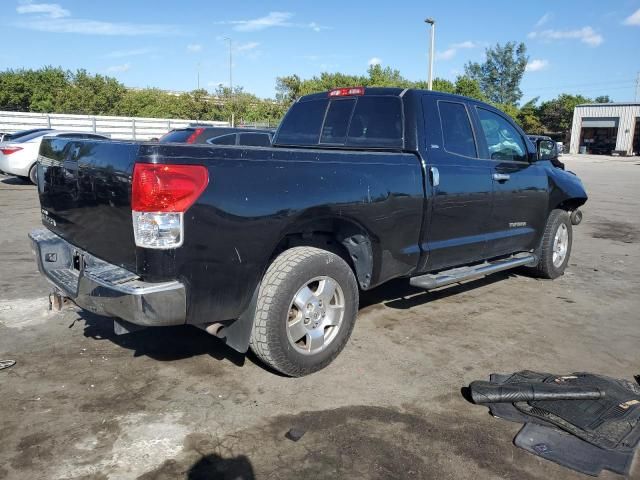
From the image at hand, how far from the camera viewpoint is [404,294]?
584 centimetres

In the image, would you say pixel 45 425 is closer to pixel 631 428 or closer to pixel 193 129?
pixel 631 428

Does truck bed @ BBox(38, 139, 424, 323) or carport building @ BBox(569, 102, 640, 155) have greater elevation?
carport building @ BBox(569, 102, 640, 155)

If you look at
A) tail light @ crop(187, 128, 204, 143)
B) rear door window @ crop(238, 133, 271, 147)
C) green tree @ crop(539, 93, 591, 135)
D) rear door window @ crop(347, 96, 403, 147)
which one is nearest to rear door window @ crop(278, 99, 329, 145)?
rear door window @ crop(347, 96, 403, 147)

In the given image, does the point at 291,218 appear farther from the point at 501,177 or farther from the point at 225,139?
the point at 225,139

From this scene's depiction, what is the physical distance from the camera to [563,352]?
4.29m

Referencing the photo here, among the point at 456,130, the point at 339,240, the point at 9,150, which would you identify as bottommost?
the point at 339,240

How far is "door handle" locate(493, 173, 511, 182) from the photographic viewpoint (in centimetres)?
514

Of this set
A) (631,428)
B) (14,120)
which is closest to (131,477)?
(631,428)

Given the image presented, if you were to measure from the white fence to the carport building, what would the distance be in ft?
160

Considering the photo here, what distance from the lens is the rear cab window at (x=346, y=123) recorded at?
15.2ft

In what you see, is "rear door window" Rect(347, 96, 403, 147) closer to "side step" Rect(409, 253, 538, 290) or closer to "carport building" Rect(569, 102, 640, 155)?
"side step" Rect(409, 253, 538, 290)

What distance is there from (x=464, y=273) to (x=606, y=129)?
66.8 metres

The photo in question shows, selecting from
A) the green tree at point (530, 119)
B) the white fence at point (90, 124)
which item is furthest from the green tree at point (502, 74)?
the white fence at point (90, 124)

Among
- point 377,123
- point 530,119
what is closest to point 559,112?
point 530,119
